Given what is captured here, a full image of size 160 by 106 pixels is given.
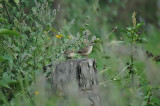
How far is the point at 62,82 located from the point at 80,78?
0.74 ft

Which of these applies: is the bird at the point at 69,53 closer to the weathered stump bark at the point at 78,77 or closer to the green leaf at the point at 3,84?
the weathered stump bark at the point at 78,77

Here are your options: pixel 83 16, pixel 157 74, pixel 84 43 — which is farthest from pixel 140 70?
pixel 83 16

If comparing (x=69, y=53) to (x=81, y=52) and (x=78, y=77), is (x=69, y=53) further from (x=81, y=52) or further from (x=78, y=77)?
(x=78, y=77)

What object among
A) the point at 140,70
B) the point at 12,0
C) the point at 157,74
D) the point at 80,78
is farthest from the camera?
the point at 140,70

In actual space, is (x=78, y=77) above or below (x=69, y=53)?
below

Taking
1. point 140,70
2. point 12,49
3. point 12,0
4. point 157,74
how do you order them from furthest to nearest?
point 140,70 < point 12,0 < point 12,49 < point 157,74

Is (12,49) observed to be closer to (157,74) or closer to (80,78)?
(80,78)

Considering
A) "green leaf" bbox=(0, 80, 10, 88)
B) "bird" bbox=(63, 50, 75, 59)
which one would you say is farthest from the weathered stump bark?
"green leaf" bbox=(0, 80, 10, 88)

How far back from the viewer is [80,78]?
342 centimetres

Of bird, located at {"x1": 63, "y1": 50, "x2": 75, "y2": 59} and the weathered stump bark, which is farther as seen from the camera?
bird, located at {"x1": 63, "y1": 50, "x2": 75, "y2": 59}

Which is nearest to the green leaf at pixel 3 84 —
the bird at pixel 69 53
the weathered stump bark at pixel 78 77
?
the weathered stump bark at pixel 78 77

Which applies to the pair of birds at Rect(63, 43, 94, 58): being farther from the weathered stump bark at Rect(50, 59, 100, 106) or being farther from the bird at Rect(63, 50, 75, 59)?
the weathered stump bark at Rect(50, 59, 100, 106)

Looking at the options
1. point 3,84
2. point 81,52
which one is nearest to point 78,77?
point 81,52

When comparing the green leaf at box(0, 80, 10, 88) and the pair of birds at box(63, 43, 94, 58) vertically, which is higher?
the pair of birds at box(63, 43, 94, 58)
